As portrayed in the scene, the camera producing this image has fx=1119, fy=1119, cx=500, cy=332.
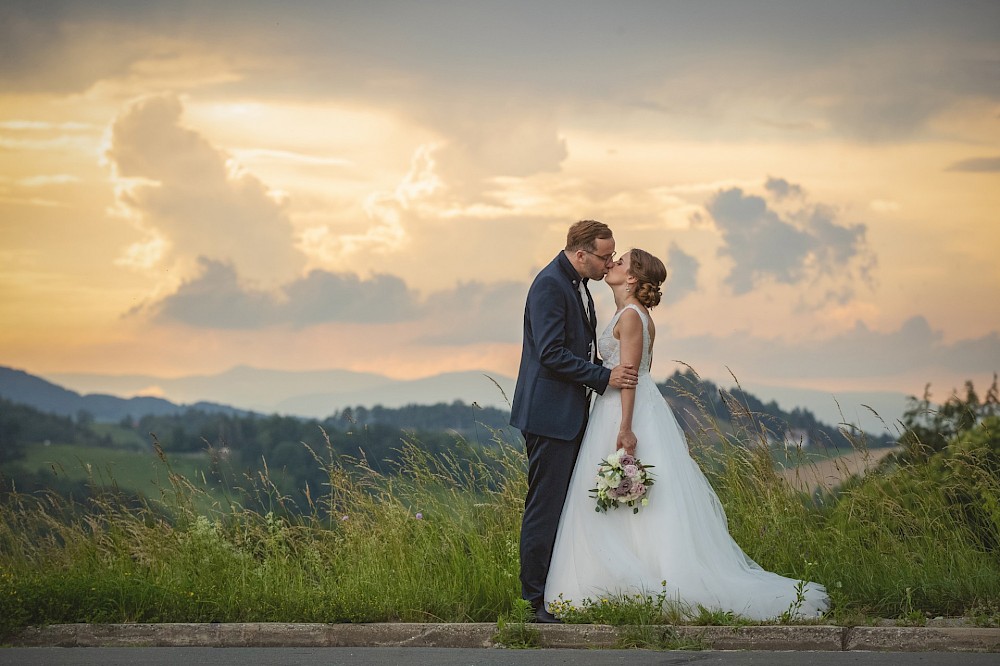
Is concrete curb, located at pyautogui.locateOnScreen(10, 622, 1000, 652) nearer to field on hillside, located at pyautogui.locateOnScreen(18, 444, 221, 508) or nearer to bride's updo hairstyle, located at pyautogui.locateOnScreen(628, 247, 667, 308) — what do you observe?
bride's updo hairstyle, located at pyautogui.locateOnScreen(628, 247, 667, 308)

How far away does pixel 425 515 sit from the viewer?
944 cm

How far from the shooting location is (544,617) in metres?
7.57

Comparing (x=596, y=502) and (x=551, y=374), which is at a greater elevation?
(x=551, y=374)

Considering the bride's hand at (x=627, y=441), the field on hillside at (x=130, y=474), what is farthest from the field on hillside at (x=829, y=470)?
the field on hillside at (x=130, y=474)

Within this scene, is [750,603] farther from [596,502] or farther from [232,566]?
[232,566]

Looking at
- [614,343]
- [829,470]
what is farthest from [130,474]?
[829,470]

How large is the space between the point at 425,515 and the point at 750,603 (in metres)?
3.09

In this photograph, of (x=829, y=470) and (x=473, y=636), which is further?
(x=829, y=470)

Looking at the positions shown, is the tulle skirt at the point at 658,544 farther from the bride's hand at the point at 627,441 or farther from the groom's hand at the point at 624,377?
the groom's hand at the point at 624,377

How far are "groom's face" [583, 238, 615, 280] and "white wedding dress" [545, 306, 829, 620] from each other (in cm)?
35

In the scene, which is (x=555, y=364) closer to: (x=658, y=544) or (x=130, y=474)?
(x=658, y=544)

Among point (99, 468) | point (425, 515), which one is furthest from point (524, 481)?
point (99, 468)

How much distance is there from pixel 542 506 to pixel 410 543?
1785 mm

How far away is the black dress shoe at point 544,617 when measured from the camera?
750 cm
